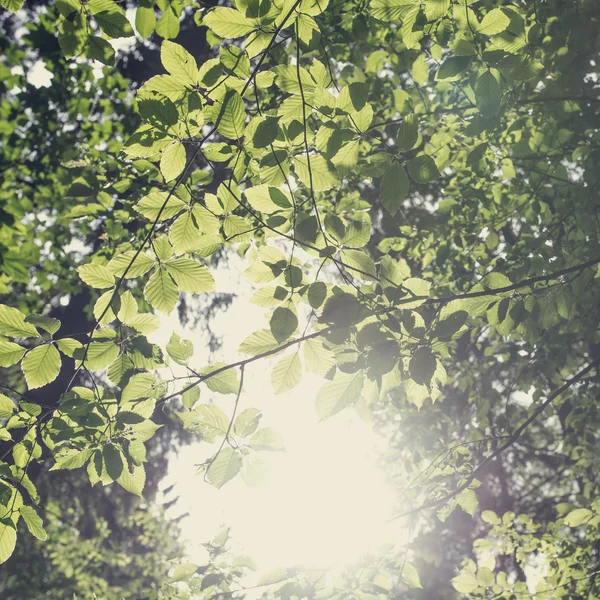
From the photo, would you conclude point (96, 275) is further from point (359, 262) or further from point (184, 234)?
point (359, 262)

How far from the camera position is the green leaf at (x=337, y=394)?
1.38 m

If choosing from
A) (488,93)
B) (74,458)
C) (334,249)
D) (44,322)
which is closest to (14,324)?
(44,322)

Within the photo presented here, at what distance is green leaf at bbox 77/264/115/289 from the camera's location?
1.41 meters

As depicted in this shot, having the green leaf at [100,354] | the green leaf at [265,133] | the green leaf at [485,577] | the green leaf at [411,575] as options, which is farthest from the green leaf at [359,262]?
the green leaf at [485,577]

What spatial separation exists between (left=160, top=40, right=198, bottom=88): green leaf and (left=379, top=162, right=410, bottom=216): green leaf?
579 millimetres

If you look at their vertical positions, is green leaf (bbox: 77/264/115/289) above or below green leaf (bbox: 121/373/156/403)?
above

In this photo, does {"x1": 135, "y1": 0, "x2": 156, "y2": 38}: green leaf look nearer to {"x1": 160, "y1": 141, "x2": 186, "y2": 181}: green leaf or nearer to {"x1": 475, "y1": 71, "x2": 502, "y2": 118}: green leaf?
{"x1": 160, "y1": 141, "x2": 186, "y2": 181}: green leaf

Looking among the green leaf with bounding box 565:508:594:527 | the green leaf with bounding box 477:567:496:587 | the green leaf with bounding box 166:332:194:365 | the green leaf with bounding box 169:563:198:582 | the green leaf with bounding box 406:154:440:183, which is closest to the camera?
the green leaf with bounding box 406:154:440:183

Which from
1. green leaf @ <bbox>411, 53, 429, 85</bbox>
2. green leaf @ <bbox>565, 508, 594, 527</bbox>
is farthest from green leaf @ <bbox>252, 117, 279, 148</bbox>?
green leaf @ <bbox>565, 508, 594, 527</bbox>

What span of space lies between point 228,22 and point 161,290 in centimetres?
76

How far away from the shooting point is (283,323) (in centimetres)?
130

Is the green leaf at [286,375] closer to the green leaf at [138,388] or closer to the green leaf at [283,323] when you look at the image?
the green leaf at [283,323]

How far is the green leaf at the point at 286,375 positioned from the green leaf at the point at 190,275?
0.31 m

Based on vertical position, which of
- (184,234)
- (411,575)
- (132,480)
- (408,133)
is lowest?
(411,575)
